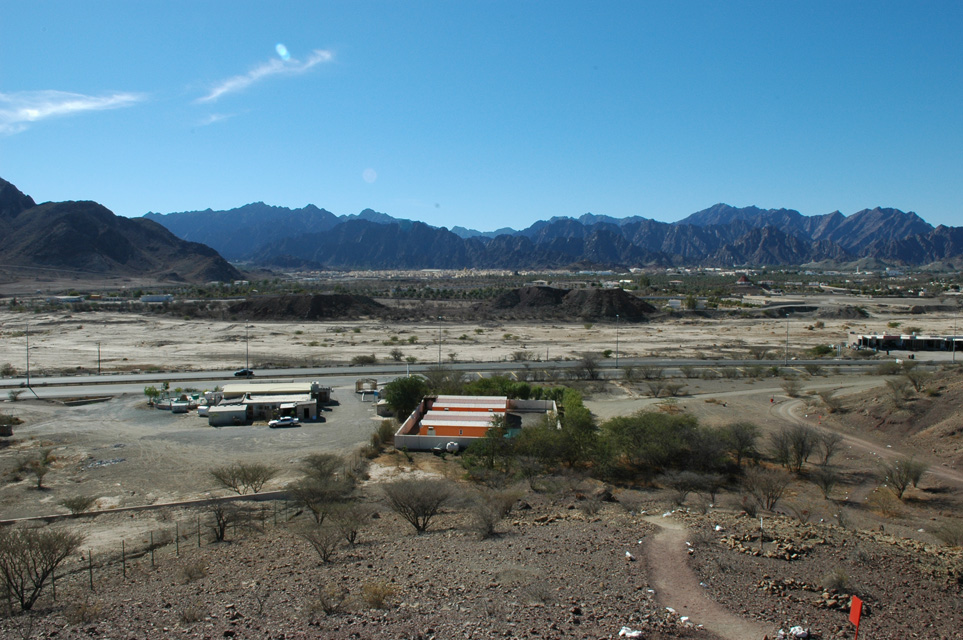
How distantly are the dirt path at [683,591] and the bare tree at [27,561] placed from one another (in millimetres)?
14834

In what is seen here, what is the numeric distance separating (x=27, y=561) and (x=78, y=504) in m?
7.86

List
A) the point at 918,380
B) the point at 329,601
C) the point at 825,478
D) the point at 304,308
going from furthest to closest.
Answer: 1. the point at 304,308
2. the point at 918,380
3. the point at 825,478
4. the point at 329,601

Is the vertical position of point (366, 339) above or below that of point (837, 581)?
below

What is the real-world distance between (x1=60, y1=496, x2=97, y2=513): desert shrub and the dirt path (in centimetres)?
1994

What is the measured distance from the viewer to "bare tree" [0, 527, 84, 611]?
14.3 m

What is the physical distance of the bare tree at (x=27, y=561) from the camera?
564 inches

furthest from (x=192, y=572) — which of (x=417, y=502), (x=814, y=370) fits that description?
(x=814, y=370)

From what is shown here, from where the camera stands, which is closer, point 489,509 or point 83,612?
point 83,612

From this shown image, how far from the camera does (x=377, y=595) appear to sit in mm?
13289

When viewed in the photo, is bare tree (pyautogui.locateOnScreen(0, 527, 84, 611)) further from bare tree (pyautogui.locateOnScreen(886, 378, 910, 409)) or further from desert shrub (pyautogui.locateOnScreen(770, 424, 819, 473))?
bare tree (pyautogui.locateOnScreen(886, 378, 910, 409))

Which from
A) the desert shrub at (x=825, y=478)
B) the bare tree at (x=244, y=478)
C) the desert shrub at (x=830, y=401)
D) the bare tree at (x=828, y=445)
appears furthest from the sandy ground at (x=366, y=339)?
the desert shrub at (x=825, y=478)

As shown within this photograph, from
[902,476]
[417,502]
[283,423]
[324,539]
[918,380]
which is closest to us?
[324,539]

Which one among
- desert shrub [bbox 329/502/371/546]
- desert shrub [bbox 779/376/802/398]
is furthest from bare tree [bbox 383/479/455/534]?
desert shrub [bbox 779/376/802/398]

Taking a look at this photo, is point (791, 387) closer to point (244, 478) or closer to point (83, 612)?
point (244, 478)
